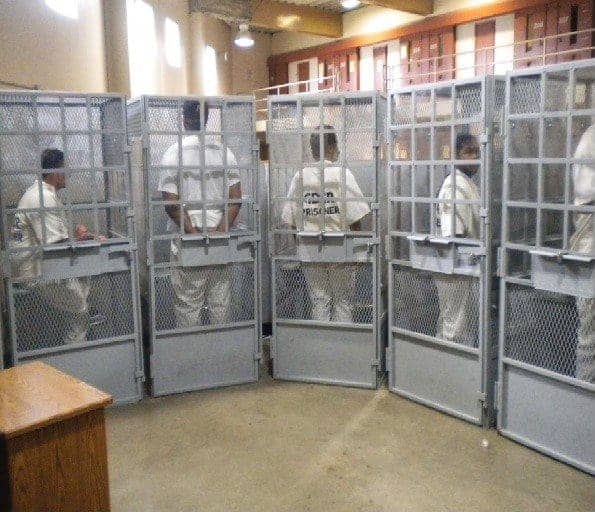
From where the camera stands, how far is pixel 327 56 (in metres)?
9.53

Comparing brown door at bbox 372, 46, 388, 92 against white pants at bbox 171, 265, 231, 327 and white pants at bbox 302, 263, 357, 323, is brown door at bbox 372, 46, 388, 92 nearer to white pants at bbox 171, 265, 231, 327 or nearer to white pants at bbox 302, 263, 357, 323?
white pants at bbox 302, 263, 357, 323

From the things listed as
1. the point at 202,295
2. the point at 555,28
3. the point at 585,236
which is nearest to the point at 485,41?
the point at 555,28

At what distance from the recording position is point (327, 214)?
4.07 m

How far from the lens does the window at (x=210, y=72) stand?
8.90 m

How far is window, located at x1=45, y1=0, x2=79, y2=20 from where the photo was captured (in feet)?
16.5

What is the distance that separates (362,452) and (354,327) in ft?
3.47

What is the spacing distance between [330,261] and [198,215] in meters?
0.96


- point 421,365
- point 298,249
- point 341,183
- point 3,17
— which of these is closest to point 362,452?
point 421,365

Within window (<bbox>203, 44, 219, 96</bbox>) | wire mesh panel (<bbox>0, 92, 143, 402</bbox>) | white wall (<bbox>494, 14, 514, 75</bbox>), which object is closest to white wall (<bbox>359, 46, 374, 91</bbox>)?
white wall (<bbox>494, 14, 514, 75</bbox>)

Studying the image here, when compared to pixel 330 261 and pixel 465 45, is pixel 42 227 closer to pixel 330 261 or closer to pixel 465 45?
pixel 330 261

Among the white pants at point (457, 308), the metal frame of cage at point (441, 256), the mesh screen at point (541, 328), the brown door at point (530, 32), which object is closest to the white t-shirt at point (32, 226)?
the metal frame of cage at point (441, 256)

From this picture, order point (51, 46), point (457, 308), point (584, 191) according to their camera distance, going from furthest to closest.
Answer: point (51, 46) → point (457, 308) → point (584, 191)

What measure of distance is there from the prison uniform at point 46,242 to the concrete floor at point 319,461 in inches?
30.7

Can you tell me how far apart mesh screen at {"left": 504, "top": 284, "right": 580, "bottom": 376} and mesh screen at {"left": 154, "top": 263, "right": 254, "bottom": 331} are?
5.89 ft
